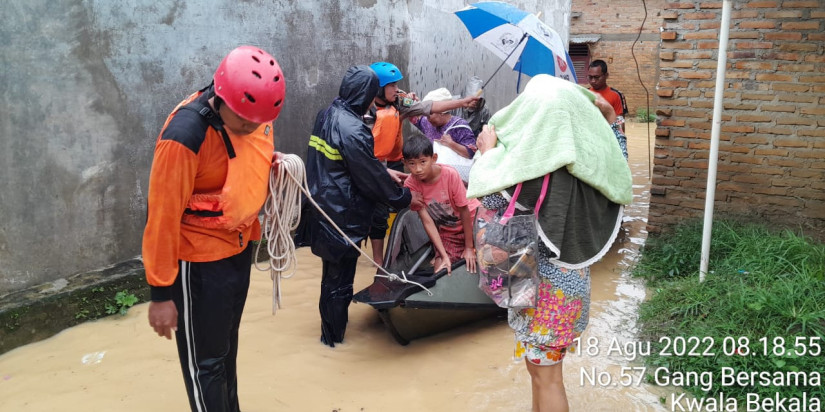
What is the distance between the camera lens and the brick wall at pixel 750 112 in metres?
4.75

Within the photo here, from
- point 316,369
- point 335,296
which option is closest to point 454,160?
point 335,296

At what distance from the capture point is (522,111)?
248cm

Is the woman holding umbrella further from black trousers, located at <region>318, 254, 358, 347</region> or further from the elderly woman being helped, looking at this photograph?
the elderly woman being helped

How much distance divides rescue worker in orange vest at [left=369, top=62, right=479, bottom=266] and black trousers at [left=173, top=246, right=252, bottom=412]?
73.8 inches

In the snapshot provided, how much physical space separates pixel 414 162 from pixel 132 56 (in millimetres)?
2121

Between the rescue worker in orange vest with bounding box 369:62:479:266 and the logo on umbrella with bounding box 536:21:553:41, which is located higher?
the logo on umbrella with bounding box 536:21:553:41

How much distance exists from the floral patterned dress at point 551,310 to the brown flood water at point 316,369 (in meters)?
0.90

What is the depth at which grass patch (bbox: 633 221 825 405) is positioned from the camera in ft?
10.9

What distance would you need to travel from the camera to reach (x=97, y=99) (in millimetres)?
4137

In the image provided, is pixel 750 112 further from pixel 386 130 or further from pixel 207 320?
pixel 207 320

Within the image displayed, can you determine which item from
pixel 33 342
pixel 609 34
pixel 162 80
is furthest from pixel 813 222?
pixel 609 34

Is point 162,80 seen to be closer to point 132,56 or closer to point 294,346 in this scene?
point 132,56

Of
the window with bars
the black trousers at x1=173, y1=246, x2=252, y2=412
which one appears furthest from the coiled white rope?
the window with bars

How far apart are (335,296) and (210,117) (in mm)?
1870
